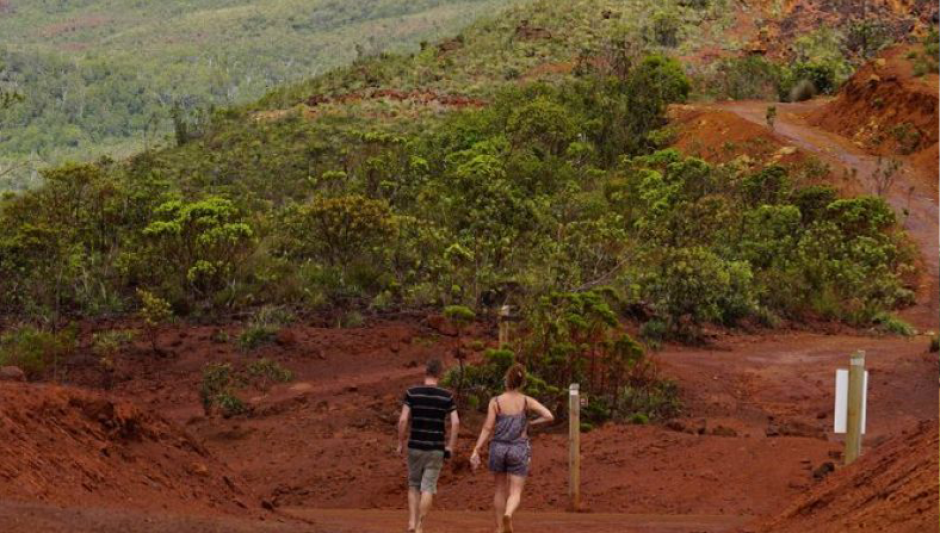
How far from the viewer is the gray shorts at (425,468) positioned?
952 cm

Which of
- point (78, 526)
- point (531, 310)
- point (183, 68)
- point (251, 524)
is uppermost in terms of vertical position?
point (78, 526)

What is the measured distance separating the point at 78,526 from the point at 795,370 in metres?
13.2

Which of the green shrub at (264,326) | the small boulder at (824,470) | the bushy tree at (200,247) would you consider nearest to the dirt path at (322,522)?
the small boulder at (824,470)

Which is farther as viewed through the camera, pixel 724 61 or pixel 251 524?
pixel 724 61

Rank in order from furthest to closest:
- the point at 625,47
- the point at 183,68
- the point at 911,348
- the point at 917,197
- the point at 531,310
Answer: the point at 183,68 < the point at 625,47 < the point at 917,197 < the point at 911,348 < the point at 531,310

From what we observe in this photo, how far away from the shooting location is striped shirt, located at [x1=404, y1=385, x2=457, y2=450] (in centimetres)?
949

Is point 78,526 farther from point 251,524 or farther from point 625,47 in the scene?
point 625,47

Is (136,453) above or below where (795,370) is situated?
above

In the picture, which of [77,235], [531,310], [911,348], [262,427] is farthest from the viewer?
[77,235]

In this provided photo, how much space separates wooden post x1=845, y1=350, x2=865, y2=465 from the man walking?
311cm

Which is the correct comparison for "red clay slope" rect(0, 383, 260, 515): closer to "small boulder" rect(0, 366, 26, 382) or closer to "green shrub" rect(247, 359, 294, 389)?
"small boulder" rect(0, 366, 26, 382)

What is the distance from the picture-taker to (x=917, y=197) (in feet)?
103

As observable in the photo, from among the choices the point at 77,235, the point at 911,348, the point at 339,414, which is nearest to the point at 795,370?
the point at 911,348

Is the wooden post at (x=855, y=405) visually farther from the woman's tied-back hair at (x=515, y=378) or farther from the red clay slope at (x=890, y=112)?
the red clay slope at (x=890, y=112)
